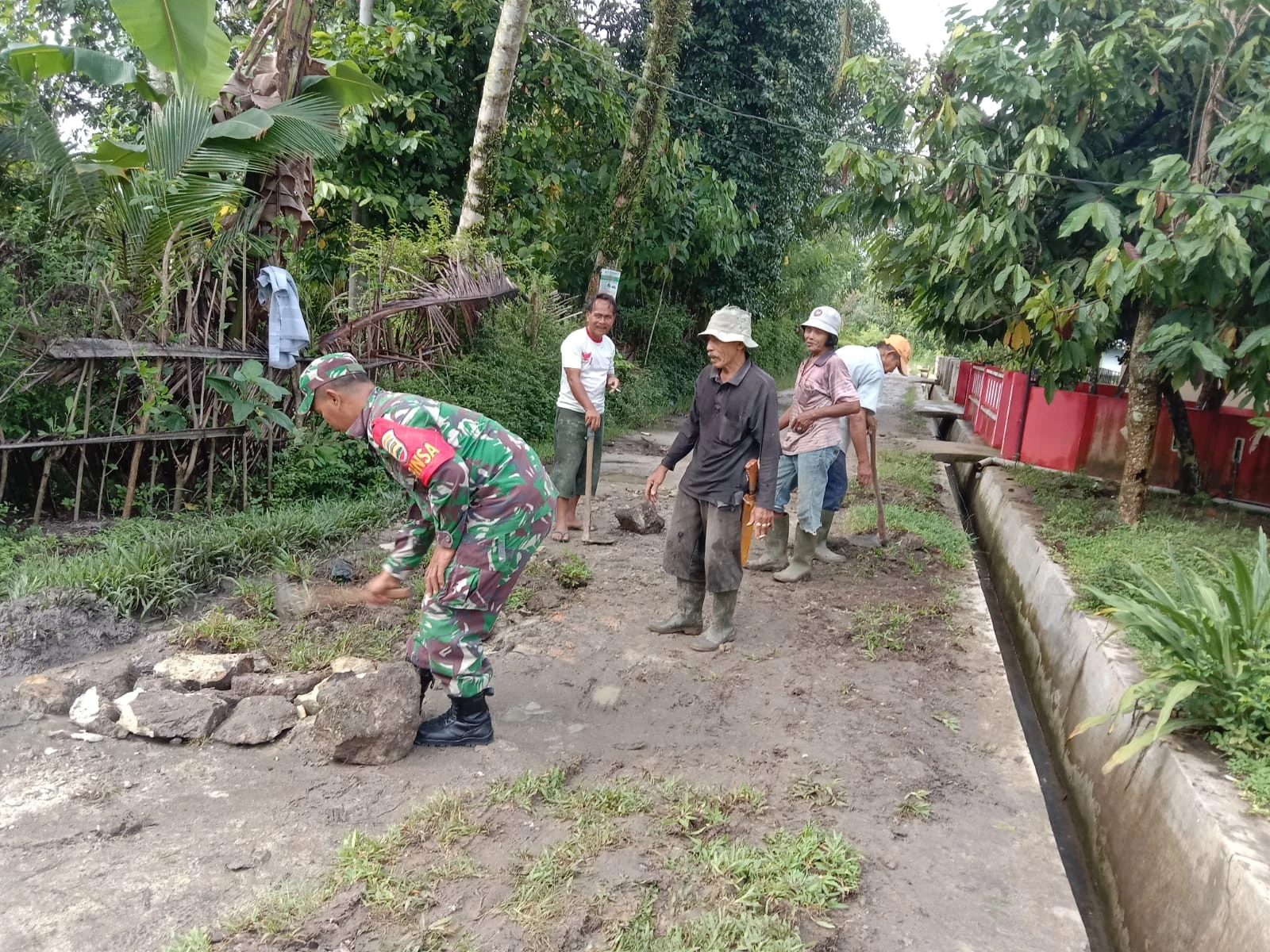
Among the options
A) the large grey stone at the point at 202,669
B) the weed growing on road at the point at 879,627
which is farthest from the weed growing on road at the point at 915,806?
the large grey stone at the point at 202,669

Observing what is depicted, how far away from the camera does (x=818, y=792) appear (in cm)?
338

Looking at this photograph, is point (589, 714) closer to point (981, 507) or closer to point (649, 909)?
point (649, 909)

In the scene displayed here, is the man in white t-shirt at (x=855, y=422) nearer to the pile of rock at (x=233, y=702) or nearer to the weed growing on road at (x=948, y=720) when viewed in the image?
the weed growing on road at (x=948, y=720)

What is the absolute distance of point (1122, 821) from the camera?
3.67 m

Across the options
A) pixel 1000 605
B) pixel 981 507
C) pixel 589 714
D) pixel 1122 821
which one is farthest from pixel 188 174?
pixel 981 507

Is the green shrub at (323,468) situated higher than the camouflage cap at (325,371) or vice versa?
the camouflage cap at (325,371)

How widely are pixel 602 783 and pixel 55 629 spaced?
292 centimetres

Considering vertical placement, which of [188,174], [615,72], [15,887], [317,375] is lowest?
[15,887]

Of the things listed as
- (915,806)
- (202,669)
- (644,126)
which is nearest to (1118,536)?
(915,806)

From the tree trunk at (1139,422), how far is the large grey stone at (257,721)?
6458 millimetres

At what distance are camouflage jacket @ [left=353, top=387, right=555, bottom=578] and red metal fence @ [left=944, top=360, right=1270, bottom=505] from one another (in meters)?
7.27

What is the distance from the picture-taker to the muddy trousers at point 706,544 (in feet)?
15.1

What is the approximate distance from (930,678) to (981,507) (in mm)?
6264

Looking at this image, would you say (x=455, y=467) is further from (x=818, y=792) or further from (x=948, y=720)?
(x=948, y=720)
